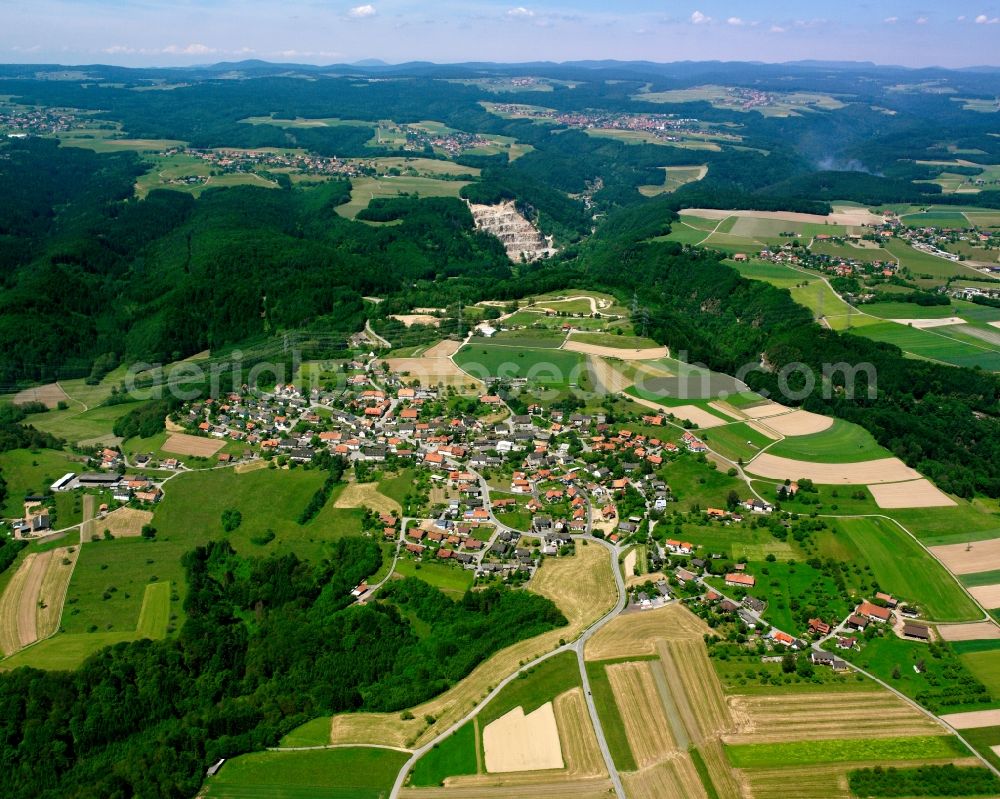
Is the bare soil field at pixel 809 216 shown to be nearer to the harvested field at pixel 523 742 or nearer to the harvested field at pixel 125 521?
the harvested field at pixel 125 521

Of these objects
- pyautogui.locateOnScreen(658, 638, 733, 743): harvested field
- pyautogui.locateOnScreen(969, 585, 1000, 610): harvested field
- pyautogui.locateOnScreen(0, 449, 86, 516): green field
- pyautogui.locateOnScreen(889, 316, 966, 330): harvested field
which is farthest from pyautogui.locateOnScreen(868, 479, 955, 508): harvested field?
pyautogui.locateOnScreen(0, 449, 86, 516): green field

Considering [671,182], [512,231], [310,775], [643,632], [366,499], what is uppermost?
[671,182]

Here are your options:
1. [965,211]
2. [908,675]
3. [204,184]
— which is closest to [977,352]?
[908,675]

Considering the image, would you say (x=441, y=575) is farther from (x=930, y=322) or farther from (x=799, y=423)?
(x=930, y=322)

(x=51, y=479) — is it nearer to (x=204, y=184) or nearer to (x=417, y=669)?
(x=417, y=669)

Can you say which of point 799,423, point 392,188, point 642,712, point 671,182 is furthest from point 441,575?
point 671,182

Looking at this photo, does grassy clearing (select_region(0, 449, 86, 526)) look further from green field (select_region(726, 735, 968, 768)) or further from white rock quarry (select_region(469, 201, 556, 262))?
white rock quarry (select_region(469, 201, 556, 262))
